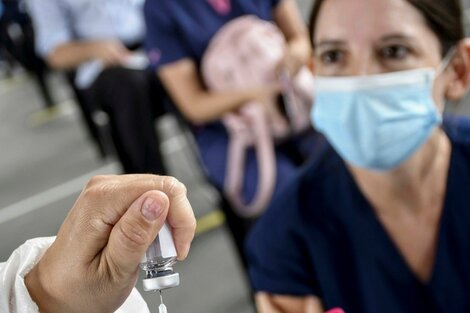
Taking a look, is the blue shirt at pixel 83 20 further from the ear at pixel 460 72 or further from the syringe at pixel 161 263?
the syringe at pixel 161 263

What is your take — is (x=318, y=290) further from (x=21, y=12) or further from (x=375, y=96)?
(x=21, y=12)

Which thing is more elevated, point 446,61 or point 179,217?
point 179,217

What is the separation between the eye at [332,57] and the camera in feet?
3.59

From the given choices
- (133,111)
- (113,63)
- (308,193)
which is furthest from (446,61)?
(113,63)

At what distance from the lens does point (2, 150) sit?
13.1 ft

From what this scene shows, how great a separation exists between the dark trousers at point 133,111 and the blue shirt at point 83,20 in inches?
15.3

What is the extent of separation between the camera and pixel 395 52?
3.52ft

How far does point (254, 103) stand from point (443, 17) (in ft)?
2.04

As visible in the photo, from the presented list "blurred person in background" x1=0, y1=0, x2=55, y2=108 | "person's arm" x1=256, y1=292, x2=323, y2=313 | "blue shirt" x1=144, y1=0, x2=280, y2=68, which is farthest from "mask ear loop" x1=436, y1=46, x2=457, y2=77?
"blurred person in background" x1=0, y1=0, x2=55, y2=108

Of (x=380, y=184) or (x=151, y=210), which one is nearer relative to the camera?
(x=151, y=210)

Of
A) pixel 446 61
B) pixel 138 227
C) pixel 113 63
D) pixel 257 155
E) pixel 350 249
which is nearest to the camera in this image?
pixel 138 227

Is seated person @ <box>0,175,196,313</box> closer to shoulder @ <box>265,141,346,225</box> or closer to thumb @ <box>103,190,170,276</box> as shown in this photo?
thumb @ <box>103,190,170,276</box>

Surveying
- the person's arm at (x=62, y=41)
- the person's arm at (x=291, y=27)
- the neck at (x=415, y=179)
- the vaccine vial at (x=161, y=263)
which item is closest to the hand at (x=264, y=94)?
the person's arm at (x=291, y=27)

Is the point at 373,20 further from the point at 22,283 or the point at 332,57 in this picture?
the point at 22,283
